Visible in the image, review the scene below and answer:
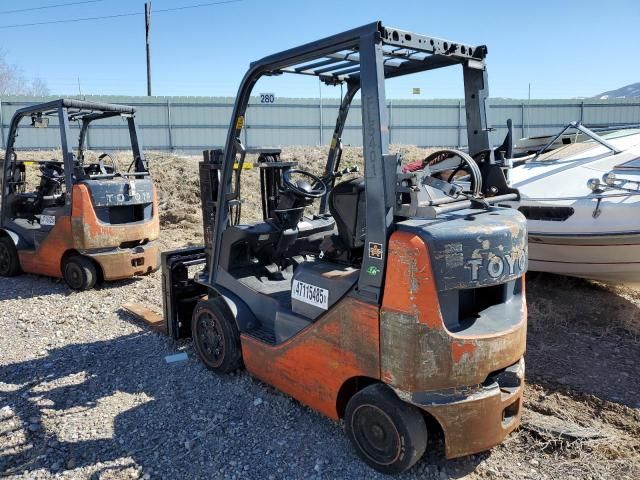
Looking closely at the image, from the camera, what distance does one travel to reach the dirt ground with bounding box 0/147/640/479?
10.5 ft

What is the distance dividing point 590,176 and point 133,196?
5.78 meters

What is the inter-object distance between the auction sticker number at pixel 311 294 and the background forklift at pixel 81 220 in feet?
14.1

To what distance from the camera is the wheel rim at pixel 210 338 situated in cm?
434

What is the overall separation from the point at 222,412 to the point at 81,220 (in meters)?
4.15

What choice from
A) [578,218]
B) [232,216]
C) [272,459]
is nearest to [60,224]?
[232,216]

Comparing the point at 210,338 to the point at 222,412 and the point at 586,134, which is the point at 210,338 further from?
the point at 586,134

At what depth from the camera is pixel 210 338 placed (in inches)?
175

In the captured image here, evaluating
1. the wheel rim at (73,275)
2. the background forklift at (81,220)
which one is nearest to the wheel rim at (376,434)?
the background forklift at (81,220)

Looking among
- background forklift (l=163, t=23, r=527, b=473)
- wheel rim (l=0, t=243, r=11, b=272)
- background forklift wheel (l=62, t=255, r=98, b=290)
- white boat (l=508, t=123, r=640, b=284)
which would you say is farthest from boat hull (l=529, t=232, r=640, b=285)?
wheel rim (l=0, t=243, r=11, b=272)

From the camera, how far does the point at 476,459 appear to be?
3.23m

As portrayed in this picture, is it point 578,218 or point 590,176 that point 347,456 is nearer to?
point 578,218

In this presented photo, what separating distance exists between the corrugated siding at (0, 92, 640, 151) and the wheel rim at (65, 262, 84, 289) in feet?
46.6

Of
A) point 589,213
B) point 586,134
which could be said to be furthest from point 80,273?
point 586,134

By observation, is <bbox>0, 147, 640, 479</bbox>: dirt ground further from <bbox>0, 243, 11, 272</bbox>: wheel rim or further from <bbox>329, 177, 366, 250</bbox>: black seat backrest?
<bbox>0, 243, 11, 272</bbox>: wheel rim
